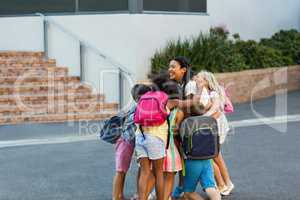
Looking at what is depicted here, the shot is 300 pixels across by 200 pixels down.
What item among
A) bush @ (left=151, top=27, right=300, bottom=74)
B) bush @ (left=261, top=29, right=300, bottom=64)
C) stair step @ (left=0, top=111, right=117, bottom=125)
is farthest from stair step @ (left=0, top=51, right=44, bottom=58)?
bush @ (left=261, top=29, right=300, bottom=64)

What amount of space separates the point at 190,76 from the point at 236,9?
1293cm

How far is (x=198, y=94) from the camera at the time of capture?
6402 millimetres

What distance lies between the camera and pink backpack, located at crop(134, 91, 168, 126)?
5.98m

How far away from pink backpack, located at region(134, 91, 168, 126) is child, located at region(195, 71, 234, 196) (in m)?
0.64

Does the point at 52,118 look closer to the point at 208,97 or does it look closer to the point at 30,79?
the point at 30,79

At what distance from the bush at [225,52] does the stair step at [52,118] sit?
1877mm

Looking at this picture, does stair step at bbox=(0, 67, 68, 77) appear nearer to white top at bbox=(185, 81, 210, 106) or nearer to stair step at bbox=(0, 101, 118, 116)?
stair step at bbox=(0, 101, 118, 116)

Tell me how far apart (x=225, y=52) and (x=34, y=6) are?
5.34 metres

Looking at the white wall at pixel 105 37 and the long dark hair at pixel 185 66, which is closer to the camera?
the long dark hair at pixel 185 66

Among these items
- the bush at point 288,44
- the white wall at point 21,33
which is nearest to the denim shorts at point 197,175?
the white wall at point 21,33

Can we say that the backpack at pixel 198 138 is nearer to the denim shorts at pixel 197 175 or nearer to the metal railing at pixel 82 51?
the denim shorts at pixel 197 175

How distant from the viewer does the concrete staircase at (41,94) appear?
12.9 metres

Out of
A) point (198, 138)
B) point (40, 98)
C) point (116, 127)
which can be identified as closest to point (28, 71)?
point (40, 98)

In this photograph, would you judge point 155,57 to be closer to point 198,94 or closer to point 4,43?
point 4,43
